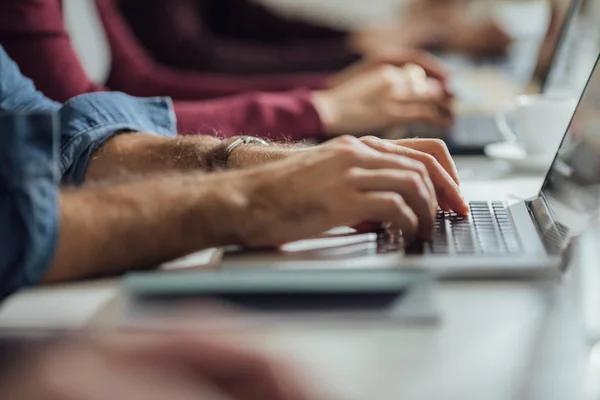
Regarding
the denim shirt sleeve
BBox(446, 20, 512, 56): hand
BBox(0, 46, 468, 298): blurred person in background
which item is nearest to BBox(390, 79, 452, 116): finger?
the denim shirt sleeve

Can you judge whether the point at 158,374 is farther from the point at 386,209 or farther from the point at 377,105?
the point at 377,105

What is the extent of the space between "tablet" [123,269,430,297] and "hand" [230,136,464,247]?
0.10 m

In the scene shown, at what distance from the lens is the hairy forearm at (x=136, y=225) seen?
0.53 m

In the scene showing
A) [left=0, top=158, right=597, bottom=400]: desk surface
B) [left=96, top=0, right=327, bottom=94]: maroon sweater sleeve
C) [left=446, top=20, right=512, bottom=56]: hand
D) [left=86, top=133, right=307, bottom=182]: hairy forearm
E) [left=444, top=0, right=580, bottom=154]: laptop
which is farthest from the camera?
[left=446, top=20, right=512, bottom=56]: hand

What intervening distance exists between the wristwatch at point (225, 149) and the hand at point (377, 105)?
0.38 meters

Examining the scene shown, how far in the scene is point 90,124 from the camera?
2.65 ft

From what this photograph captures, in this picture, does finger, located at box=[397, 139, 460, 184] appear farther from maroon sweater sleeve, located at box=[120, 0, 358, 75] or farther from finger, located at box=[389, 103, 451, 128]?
maroon sweater sleeve, located at box=[120, 0, 358, 75]

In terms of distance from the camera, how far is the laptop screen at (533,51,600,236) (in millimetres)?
630

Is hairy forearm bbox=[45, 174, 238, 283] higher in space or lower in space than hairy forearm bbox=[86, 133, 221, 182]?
higher

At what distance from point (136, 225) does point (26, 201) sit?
69 mm

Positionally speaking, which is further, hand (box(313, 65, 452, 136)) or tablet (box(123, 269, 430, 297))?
hand (box(313, 65, 452, 136))

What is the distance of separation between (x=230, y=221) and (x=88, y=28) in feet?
3.09

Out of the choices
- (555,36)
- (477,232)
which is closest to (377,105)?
(555,36)

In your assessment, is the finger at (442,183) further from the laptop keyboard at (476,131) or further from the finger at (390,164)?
the laptop keyboard at (476,131)
